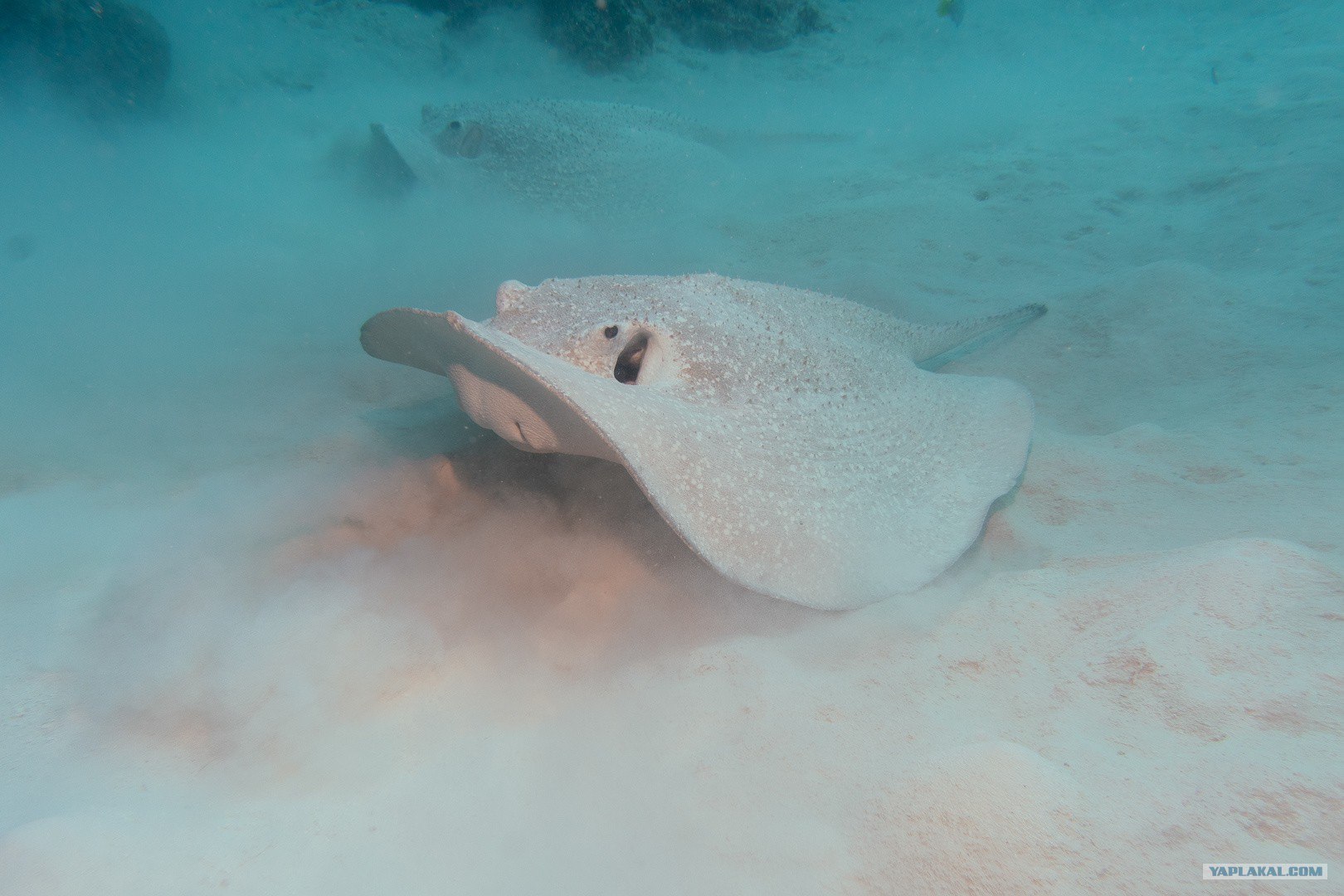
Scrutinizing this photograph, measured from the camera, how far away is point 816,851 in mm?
1469

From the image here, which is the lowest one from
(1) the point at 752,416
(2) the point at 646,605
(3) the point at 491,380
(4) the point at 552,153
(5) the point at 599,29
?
(2) the point at 646,605

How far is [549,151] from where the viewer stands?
798cm

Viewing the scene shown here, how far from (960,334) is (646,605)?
3600mm

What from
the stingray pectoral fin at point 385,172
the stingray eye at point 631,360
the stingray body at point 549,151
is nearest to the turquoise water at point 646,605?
the stingray body at point 549,151

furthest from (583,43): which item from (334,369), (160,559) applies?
(160,559)

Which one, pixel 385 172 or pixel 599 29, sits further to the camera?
pixel 599 29

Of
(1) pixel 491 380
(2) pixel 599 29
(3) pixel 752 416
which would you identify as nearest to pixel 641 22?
(2) pixel 599 29

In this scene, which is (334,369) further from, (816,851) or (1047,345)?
(1047,345)

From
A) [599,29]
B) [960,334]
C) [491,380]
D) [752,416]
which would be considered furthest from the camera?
[599,29]

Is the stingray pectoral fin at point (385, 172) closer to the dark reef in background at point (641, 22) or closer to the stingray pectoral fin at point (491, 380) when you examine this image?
the dark reef in background at point (641, 22)

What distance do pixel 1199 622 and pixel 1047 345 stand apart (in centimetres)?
370

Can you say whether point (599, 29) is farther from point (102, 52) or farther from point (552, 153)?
point (102, 52)

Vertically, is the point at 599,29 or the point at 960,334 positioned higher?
the point at 599,29

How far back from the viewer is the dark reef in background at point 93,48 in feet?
40.7
